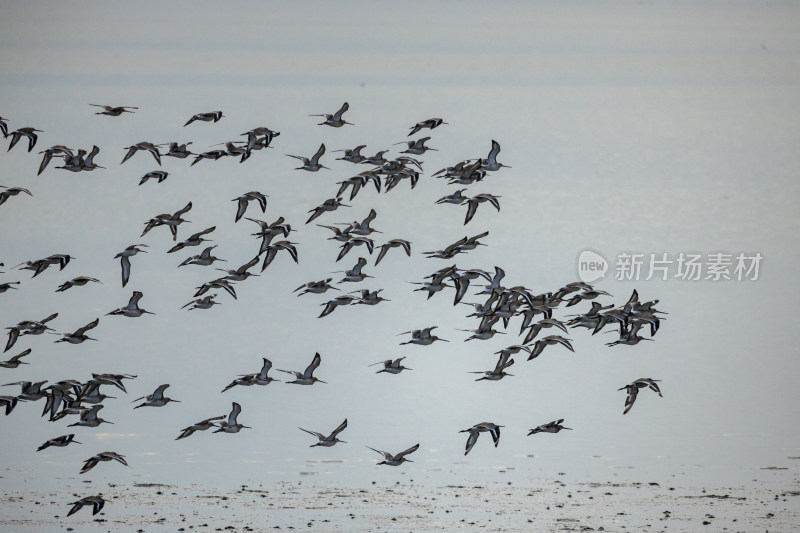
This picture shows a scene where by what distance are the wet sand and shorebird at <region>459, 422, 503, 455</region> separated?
942mm

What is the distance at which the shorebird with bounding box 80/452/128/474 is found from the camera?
2952 centimetres

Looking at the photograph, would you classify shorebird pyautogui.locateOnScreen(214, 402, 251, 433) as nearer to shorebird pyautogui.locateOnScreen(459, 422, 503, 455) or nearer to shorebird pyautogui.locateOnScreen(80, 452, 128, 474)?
shorebird pyautogui.locateOnScreen(80, 452, 128, 474)

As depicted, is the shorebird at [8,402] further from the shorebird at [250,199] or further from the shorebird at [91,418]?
the shorebird at [250,199]

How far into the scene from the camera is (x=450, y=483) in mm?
29969

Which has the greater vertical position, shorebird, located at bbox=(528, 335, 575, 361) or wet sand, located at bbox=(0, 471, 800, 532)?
shorebird, located at bbox=(528, 335, 575, 361)

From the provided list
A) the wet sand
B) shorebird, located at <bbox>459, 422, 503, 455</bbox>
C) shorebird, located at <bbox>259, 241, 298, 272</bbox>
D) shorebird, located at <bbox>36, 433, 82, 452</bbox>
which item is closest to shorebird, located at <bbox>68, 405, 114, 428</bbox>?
shorebird, located at <bbox>36, 433, 82, 452</bbox>

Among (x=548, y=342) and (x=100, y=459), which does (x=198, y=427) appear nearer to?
(x=100, y=459)

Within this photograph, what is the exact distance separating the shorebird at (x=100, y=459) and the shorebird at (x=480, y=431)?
6.51 meters

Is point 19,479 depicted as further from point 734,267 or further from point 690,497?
point 734,267

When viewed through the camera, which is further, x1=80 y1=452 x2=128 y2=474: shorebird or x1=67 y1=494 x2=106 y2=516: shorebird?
x1=80 y1=452 x2=128 y2=474: shorebird

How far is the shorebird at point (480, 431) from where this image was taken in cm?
3008

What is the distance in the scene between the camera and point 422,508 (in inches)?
1131

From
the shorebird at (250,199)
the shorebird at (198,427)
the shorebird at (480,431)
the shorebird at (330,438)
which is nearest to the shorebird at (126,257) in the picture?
the shorebird at (250,199)

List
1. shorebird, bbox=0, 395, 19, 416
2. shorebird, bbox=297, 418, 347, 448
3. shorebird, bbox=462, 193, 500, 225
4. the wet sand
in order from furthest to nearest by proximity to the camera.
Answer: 1. shorebird, bbox=462, 193, 500, 225
2. shorebird, bbox=297, 418, 347, 448
3. shorebird, bbox=0, 395, 19, 416
4. the wet sand
